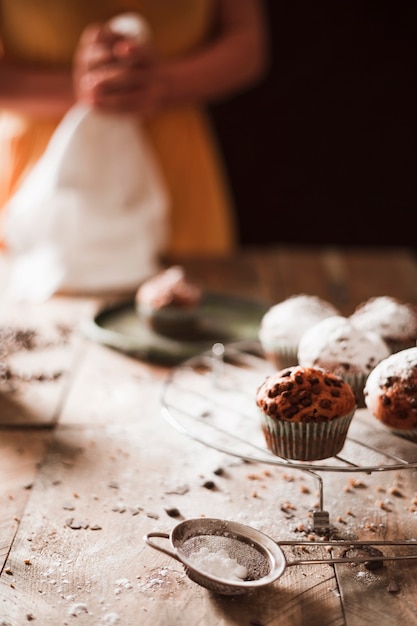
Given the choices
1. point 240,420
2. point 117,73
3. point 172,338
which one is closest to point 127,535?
point 240,420

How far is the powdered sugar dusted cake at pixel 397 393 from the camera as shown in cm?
115

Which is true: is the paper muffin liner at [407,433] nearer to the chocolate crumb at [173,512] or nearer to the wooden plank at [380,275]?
the chocolate crumb at [173,512]

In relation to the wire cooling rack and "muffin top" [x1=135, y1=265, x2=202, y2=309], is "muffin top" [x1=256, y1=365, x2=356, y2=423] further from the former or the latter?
"muffin top" [x1=135, y1=265, x2=202, y2=309]

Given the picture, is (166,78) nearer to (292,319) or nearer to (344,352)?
(292,319)

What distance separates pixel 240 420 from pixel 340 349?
212 mm

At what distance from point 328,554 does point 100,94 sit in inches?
54.2

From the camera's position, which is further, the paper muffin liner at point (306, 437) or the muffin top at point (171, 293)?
the muffin top at point (171, 293)

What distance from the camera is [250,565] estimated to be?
92 cm

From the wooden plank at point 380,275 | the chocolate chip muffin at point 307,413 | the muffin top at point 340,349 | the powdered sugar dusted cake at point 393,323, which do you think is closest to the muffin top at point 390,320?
the powdered sugar dusted cake at point 393,323

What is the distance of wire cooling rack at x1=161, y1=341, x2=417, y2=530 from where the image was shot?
44.1 inches

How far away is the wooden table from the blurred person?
85 centimetres

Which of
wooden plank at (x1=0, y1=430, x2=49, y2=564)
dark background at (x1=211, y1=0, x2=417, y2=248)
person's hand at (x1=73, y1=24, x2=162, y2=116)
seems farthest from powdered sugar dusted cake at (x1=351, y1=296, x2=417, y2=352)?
dark background at (x1=211, y1=0, x2=417, y2=248)

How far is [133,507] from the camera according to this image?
3.59 ft

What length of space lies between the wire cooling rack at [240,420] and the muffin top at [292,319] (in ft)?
0.34
